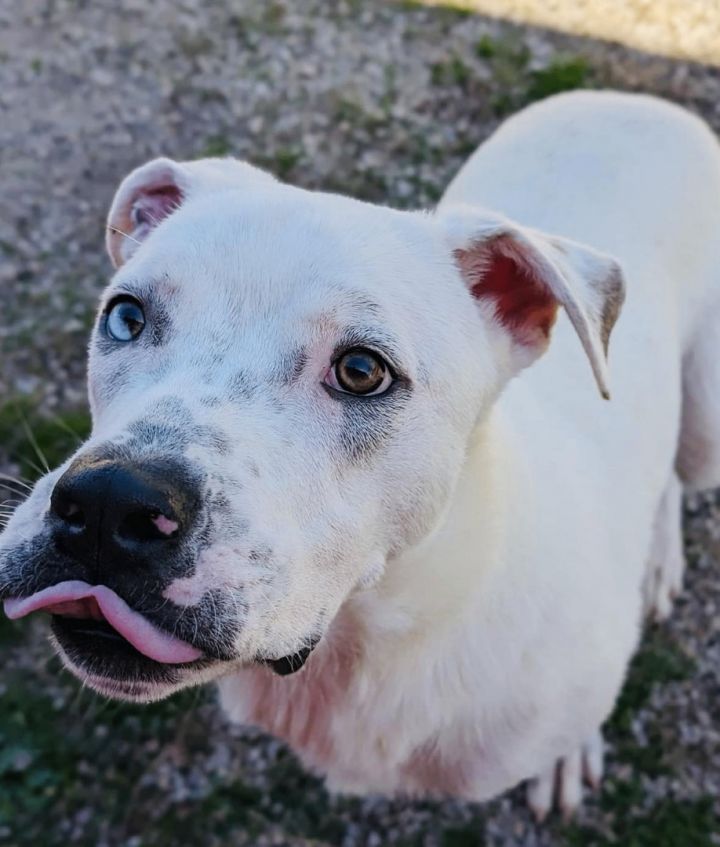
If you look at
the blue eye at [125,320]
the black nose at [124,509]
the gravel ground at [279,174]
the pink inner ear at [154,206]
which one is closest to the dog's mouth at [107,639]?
the black nose at [124,509]

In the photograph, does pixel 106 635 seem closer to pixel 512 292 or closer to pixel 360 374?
pixel 360 374

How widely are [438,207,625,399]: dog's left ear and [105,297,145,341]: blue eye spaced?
97cm

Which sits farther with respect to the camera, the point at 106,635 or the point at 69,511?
the point at 106,635

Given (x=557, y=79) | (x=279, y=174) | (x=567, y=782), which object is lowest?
(x=567, y=782)

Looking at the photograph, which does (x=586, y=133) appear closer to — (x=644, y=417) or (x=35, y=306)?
(x=644, y=417)

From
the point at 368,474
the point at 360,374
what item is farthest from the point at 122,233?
the point at 368,474

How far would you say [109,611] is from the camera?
1908mm

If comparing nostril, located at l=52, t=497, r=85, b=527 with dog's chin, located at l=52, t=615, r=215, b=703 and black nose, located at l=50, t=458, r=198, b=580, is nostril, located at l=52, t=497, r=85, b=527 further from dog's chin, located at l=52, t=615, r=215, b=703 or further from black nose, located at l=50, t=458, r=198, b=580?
dog's chin, located at l=52, t=615, r=215, b=703

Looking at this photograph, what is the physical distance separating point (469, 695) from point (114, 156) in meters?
5.21

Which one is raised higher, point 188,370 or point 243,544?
point 188,370

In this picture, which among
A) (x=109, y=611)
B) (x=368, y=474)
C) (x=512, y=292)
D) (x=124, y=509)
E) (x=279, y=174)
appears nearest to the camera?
(x=124, y=509)

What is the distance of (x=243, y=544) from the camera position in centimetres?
197

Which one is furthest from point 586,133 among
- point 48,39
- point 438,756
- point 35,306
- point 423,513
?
point 48,39

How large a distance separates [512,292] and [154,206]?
1.37 metres
